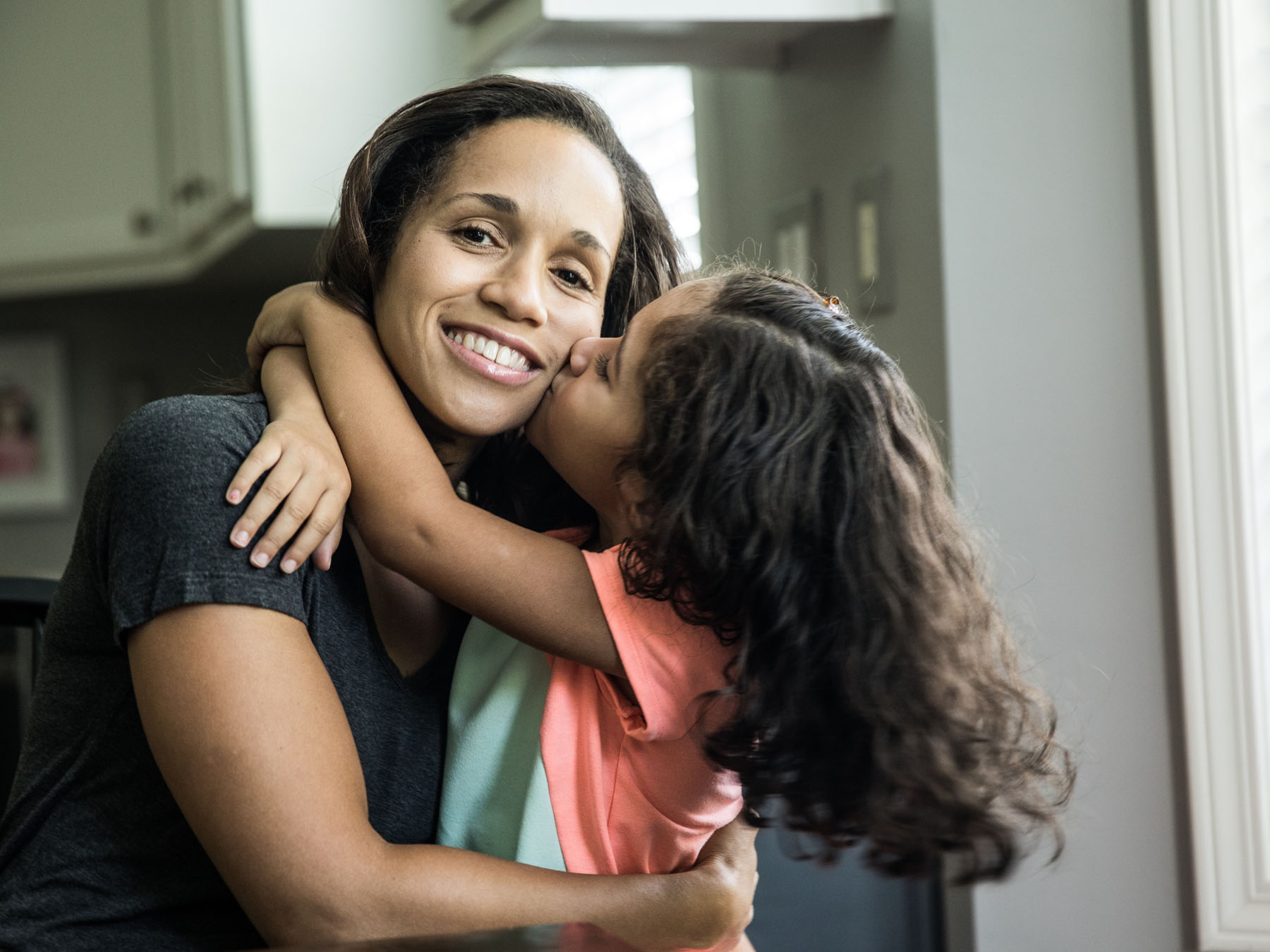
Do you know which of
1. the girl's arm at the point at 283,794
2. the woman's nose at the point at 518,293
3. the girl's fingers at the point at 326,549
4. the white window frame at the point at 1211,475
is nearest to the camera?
the girl's arm at the point at 283,794

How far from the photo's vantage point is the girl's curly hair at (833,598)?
0.92 metres

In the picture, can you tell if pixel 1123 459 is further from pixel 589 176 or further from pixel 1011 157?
pixel 589 176

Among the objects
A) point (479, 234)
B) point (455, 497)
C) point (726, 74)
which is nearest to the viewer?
point (455, 497)

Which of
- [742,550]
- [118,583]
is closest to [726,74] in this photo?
[742,550]

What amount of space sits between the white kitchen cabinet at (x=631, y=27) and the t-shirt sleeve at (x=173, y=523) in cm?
96

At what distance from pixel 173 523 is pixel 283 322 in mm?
370

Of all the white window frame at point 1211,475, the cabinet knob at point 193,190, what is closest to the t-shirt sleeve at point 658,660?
the white window frame at point 1211,475

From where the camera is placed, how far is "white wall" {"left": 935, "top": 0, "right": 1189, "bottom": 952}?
5.47 feet

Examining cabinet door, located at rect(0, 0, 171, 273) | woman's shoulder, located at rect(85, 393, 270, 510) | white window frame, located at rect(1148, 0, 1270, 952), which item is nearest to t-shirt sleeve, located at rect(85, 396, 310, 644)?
woman's shoulder, located at rect(85, 393, 270, 510)

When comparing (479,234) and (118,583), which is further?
(479,234)

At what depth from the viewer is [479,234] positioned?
1129 millimetres

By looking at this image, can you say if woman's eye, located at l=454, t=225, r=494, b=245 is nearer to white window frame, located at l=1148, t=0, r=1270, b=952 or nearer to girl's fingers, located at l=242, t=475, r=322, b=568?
girl's fingers, located at l=242, t=475, r=322, b=568

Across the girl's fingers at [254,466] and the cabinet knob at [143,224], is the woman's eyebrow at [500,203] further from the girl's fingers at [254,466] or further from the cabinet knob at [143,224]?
the cabinet knob at [143,224]

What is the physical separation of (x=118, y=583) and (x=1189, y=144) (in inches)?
56.1
